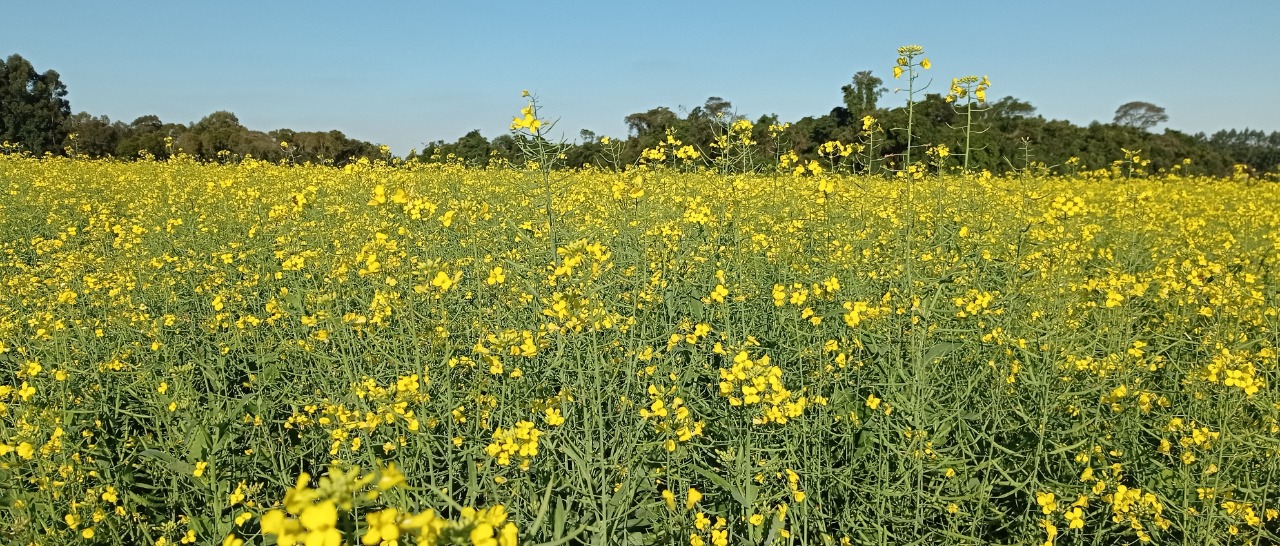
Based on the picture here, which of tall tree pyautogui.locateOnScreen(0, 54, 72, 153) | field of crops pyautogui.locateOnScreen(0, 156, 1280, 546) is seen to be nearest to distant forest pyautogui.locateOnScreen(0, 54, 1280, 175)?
tall tree pyautogui.locateOnScreen(0, 54, 72, 153)

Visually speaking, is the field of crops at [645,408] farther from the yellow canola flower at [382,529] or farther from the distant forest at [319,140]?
the distant forest at [319,140]

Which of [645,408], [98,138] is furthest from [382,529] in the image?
[98,138]

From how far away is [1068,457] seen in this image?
2.41m

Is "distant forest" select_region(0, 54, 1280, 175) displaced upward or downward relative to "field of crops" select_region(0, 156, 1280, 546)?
upward

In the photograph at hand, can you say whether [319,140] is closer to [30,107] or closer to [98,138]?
[98,138]

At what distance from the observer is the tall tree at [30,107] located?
24.7 meters

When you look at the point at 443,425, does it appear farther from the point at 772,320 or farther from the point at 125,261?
the point at 125,261

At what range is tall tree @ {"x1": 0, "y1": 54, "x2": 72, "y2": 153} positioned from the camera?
81.0 feet

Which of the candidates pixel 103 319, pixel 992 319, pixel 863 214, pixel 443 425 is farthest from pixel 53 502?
pixel 863 214

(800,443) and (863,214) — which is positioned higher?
(863,214)

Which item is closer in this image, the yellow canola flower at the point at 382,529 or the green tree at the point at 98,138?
the yellow canola flower at the point at 382,529

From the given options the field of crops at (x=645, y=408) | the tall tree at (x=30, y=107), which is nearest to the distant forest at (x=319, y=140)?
the tall tree at (x=30, y=107)

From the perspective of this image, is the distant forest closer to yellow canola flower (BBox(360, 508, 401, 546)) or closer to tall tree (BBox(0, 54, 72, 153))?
tall tree (BBox(0, 54, 72, 153))

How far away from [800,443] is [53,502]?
2.56 meters
